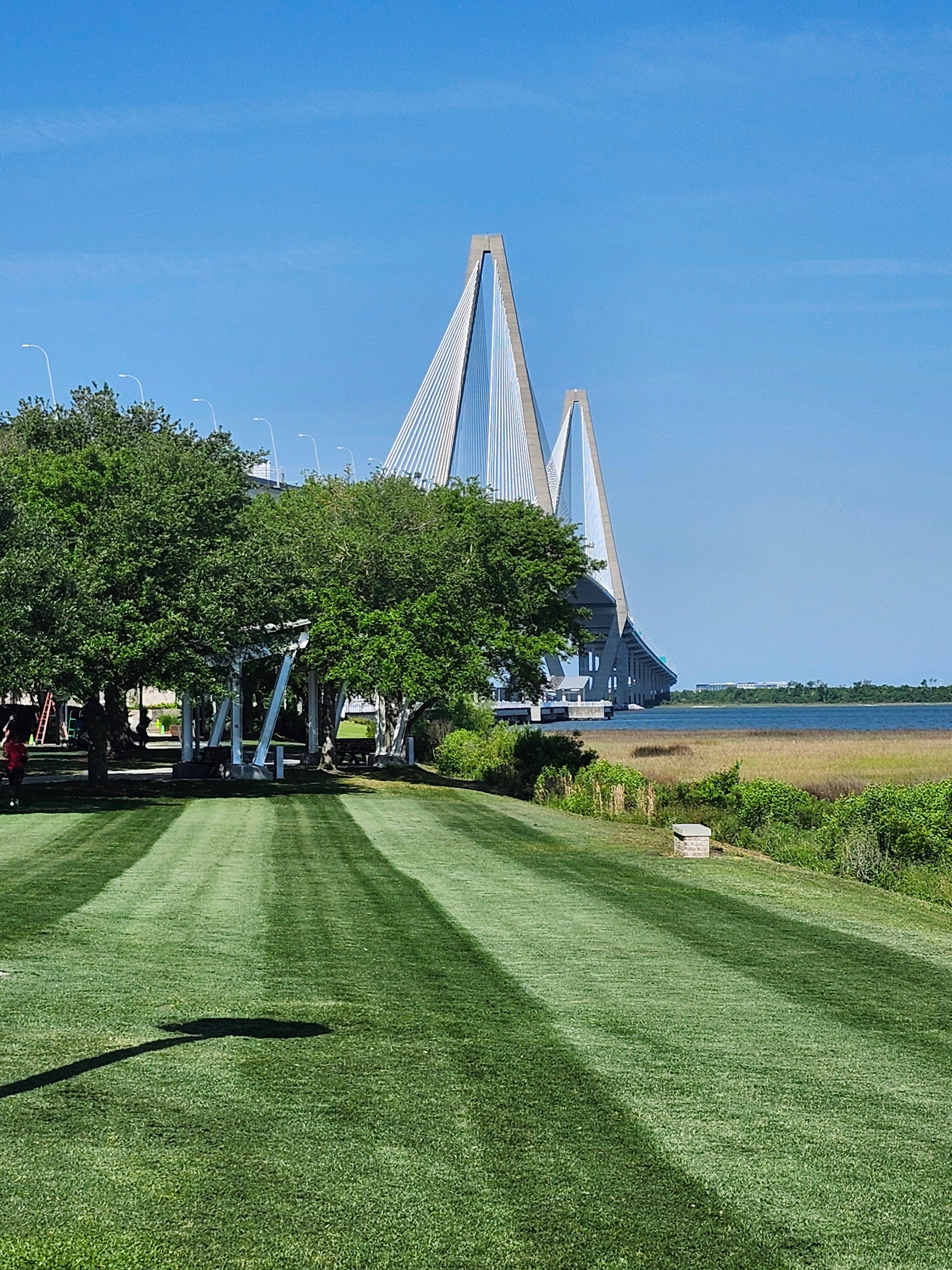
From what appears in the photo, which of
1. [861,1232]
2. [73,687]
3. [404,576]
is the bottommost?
[861,1232]

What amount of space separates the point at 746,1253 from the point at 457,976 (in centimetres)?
514

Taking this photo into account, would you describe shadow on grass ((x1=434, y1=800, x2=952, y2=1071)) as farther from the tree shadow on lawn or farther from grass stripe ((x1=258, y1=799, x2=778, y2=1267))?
the tree shadow on lawn

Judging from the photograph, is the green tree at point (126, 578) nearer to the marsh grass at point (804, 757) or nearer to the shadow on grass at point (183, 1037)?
the marsh grass at point (804, 757)

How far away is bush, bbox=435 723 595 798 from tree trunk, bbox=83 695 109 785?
12254 mm

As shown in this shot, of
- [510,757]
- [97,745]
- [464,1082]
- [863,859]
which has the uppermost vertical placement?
[97,745]

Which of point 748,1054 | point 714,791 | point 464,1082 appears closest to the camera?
point 464,1082

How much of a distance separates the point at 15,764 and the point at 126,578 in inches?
172

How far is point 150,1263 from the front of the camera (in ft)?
16.6

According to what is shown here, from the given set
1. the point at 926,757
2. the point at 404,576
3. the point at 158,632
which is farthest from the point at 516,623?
the point at 158,632

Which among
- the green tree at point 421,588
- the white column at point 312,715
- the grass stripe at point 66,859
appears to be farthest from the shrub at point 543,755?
the grass stripe at point 66,859

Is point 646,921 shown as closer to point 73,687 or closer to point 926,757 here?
point 73,687

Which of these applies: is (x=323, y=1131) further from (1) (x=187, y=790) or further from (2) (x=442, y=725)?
(2) (x=442, y=725)

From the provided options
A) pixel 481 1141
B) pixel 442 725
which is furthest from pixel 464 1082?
pixel 442 725

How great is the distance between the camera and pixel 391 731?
46.2 metres
